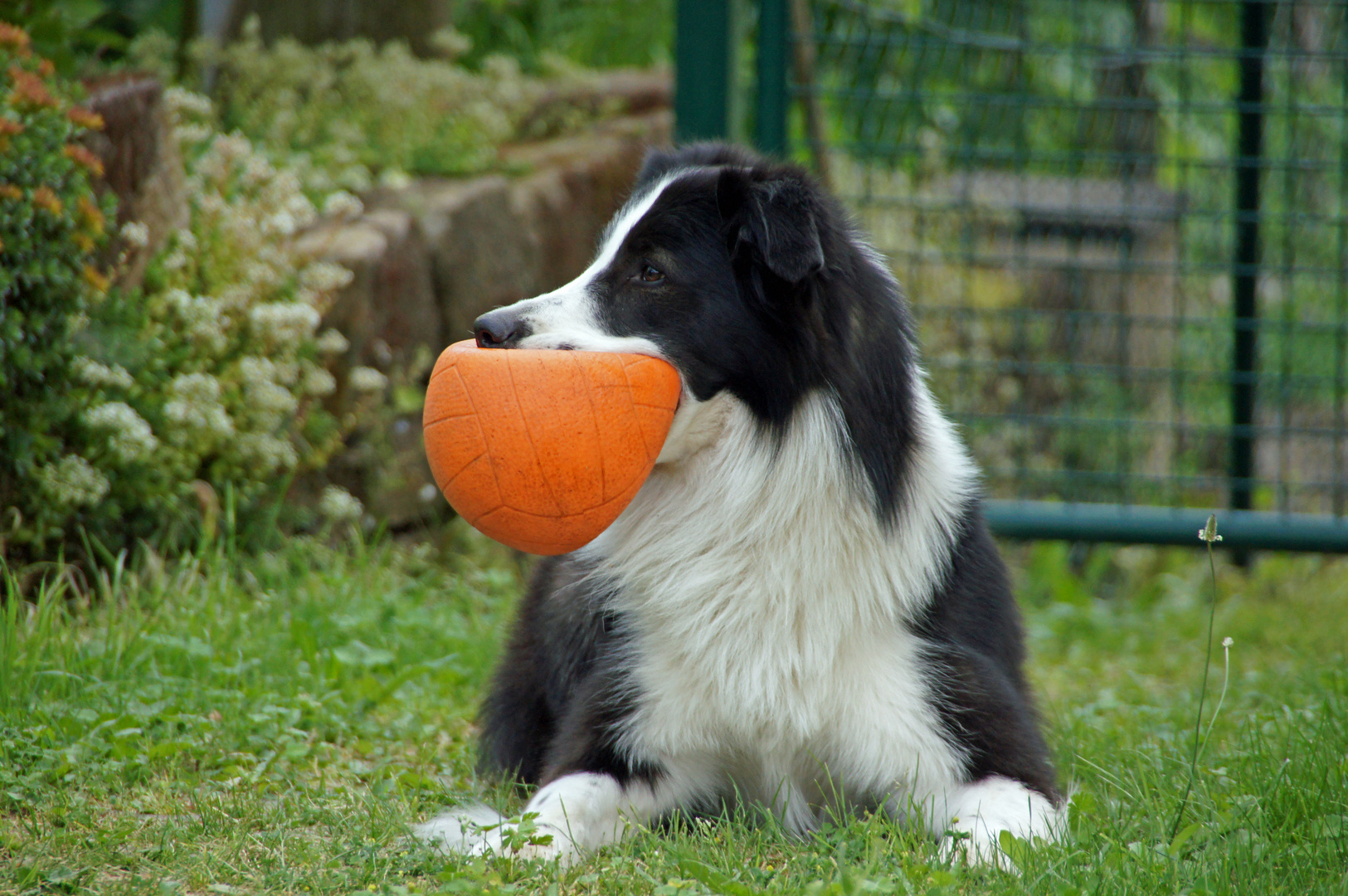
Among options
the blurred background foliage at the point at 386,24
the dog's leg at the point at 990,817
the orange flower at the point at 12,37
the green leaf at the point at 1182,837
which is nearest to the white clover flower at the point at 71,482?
the orange flower at the point at 12,37

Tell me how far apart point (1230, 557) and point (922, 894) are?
459cm

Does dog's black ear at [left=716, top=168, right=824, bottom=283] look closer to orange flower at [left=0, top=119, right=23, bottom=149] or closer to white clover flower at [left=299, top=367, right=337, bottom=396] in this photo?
orange flower at [left=0, top=119, right=23, bottom=149]

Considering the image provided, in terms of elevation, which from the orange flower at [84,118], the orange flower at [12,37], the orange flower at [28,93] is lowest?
the orange flower at [84,118]

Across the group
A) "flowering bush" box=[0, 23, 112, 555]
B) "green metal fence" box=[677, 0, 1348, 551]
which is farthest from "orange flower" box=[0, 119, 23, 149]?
"green metal fence" box=[677, 0, 1348, 551]

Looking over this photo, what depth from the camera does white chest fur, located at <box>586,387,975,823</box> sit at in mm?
2309

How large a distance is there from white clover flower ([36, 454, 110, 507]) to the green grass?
0.26m

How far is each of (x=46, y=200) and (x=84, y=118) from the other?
1.16 feet

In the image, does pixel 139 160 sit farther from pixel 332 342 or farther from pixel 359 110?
pixel 359 110

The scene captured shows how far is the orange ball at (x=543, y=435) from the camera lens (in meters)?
2.11

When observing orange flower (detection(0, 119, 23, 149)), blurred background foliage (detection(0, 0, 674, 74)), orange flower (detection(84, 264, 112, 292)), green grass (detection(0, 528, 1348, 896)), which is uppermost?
blurred background foliage (detection(0, 0, 674, 74))

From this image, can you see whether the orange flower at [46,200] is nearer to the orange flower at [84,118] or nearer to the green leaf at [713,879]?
the orange flower at [84,118]

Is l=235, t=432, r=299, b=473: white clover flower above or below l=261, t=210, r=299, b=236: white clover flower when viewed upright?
below

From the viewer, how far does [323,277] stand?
3965mm

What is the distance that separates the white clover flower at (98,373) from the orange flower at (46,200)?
43cm
